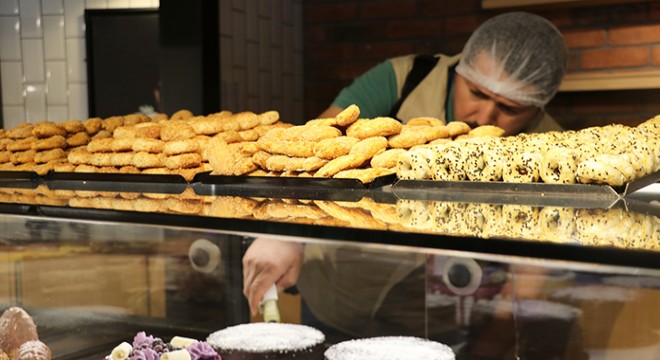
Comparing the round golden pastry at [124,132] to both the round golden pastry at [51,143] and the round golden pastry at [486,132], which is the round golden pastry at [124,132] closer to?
the round golden pastry at [51,143]

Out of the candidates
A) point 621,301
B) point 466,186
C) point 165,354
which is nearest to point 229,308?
point 165,354

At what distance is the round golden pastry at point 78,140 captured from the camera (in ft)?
6.63

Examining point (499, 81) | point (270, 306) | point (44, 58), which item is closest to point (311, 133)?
point (270, 306)

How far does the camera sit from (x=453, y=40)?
13.4 ft

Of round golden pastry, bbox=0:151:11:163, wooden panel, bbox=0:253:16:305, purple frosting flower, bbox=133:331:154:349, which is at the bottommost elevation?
Answer: purple frosting flower, bbox=133:331:154:349

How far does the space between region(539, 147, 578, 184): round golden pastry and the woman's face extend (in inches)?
68.9

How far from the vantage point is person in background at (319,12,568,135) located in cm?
295

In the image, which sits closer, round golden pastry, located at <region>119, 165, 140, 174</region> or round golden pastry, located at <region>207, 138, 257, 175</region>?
round golden pastry, located at <region>207, 138, 257, 175</region>

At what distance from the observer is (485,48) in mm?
2984

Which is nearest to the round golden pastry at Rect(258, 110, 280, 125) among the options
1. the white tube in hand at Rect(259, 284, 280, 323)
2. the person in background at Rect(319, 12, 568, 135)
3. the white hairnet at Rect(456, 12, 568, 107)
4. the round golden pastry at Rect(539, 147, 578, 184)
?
the white tube in hand at Rect(259, 284, 280, 323)

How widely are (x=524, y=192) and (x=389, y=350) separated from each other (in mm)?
537

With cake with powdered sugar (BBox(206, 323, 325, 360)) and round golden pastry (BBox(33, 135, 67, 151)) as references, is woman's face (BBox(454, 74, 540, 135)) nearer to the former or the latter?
cake with powdered sugar (BBox(206, 323, 325, 360))

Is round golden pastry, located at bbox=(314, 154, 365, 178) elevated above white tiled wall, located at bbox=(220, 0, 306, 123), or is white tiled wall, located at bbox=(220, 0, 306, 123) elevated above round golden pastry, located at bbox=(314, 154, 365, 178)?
white tiled wall, located at bbox=(220, 0, 306, 123)

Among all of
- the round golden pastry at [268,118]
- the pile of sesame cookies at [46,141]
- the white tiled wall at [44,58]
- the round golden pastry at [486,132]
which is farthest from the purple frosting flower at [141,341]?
the white tiled wall at [44,58]
